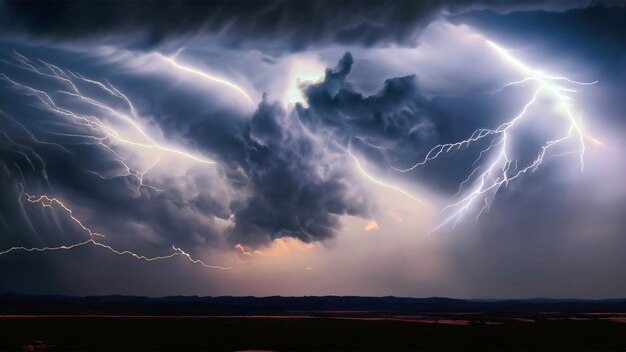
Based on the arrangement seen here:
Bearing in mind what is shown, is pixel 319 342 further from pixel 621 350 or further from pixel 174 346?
pixel 621 350

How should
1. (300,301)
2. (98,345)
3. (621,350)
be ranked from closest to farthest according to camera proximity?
(621,350)
(98,345)
(300,301)

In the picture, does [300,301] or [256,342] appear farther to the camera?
[300,301]

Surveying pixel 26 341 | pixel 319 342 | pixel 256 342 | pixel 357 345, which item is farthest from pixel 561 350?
pixel 26 341

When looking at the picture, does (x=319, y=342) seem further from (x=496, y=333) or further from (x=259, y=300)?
(x=259, y=300)

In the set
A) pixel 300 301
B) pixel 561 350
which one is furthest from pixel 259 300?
pixel 561 350

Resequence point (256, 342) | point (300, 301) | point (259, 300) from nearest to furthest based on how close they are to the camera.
A: point (256, 342) < point (300, 301) < point (259, 300)

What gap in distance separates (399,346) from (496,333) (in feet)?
26.0

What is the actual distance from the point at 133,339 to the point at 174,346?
3.27 meters

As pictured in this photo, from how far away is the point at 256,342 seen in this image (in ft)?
68.0

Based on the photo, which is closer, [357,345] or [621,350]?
[621,350]

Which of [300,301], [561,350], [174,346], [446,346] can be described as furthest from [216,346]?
[300,301]

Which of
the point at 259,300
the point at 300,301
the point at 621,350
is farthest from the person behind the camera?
the point at 259,300

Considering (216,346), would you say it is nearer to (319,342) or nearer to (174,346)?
(174,346)

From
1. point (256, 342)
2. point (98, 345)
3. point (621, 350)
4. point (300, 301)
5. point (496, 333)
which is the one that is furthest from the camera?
point (300, 301)
